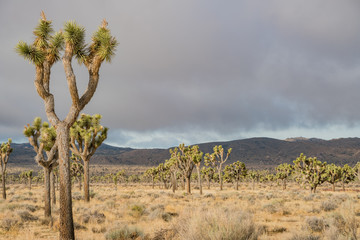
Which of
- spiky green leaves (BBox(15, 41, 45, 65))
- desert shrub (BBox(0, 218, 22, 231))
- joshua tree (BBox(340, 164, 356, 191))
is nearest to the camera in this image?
spiky green leaves (BBox(15, 41, 45, 65))

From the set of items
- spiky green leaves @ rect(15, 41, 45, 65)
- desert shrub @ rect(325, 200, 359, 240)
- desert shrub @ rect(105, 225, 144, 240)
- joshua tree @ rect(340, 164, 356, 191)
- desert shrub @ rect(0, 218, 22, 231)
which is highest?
spiky green leaves @ rect(15, 41, 45, 65)

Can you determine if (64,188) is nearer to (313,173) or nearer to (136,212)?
(136,212)

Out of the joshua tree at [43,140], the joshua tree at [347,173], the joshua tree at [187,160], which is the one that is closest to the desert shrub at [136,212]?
the joshua tree at [43,140]

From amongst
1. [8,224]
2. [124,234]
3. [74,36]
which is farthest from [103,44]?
[8,224]

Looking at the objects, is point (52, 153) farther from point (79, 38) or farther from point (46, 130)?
point (79, 38)

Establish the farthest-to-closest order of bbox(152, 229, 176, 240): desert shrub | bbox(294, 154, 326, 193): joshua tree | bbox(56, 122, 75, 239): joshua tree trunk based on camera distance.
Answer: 1. bbox(294, 154, 326, 193): joshua tree
2. bbox(56, 122, 75, 239): joshua tree trunk
3. bbox(152, 229, 176, 240): desert shrub

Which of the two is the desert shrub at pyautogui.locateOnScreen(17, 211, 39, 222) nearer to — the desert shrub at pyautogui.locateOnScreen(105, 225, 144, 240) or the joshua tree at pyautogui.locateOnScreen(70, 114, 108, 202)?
the desert shrub at pyautogui.locateOnScreen(105, 225, 144, 240)

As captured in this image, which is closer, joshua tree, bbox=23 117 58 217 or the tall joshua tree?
the tall joshua tree

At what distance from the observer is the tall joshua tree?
29.4 ft

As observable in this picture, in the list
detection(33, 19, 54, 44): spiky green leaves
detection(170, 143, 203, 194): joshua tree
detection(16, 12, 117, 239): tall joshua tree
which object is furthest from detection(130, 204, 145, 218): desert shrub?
detection(170, 143, 203, 194): joshua tree

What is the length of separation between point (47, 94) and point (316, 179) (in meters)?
43.3

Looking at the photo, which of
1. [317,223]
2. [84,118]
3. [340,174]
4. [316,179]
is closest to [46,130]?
[84,118]

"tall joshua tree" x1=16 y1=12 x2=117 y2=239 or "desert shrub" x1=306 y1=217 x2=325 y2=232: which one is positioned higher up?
"tall joshua tree" x1=16 y1=12 x2=117 y2=239

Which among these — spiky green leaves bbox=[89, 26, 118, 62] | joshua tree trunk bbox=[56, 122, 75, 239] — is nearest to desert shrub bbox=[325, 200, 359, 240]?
joshua tree trunk bbox=[56, 122, 75, 239]
